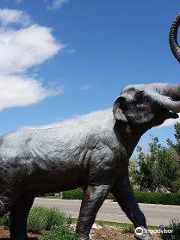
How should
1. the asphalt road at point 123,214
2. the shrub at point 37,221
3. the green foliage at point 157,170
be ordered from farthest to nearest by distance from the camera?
the green foliage at point 157,170
the asphalt road at point 123,214
the shrub at point 37,221

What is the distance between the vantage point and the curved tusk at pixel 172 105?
17.3ft

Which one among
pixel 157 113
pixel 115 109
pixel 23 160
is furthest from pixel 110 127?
pixel 23 160

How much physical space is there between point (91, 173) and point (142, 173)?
29.4 m

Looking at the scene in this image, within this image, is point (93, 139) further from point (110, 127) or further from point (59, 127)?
point (59, 127)

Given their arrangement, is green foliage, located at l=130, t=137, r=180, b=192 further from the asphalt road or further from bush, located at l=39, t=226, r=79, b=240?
bush, located at l=39, t=226, r=79, b=240

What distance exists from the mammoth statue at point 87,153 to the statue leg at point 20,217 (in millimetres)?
406

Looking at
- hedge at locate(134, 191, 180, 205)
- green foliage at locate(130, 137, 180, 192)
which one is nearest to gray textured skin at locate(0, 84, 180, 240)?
hedge at locate(134, 191, 180, 205)

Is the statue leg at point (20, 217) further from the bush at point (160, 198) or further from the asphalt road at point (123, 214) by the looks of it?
the bush at point (160, 198)

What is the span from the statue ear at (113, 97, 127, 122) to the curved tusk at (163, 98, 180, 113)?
61cm

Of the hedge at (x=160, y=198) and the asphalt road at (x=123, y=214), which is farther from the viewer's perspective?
the hedge at (x=160, y=198)

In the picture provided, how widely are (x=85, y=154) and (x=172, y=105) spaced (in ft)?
4.43

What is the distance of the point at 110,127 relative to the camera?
5742mm

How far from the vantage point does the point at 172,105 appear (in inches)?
209

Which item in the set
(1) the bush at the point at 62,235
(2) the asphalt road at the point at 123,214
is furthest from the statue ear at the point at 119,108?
(2) the asphalt road at the point at 123,214
